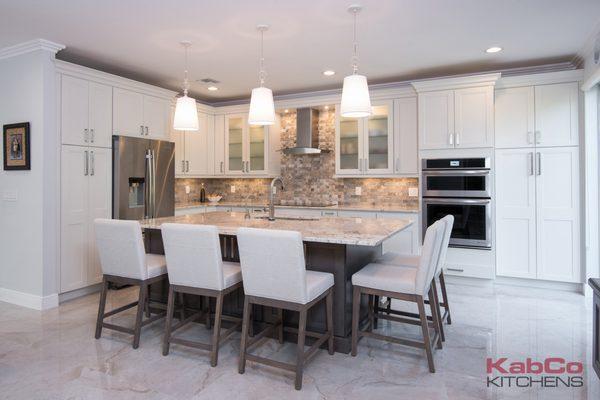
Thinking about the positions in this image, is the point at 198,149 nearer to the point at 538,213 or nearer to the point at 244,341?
the point at 244,341

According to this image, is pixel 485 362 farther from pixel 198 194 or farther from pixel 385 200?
pixel 198 194

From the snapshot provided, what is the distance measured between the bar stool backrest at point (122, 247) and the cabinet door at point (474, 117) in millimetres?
3531

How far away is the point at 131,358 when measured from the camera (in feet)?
9.05

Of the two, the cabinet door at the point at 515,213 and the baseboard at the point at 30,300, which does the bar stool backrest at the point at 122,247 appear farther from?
the cabinet door at the point at 515,213

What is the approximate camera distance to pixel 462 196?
461 cm

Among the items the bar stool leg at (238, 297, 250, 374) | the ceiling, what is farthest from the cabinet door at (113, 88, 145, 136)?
the bar stool leg at (238, 297, 250, 374)

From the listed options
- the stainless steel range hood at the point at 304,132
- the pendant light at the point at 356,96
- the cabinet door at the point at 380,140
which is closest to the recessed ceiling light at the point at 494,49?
the cabinet door at the point at 380,140

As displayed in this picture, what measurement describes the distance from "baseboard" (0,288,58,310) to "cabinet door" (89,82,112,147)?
1555 mm

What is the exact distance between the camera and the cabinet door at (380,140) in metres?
5.18

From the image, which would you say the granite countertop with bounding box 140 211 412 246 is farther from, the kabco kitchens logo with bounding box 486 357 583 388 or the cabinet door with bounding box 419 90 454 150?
the cabinet door with bounding box 419 90 454 150

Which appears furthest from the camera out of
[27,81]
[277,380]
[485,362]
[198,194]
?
[198,194]

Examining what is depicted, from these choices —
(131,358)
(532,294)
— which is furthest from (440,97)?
(131,358)

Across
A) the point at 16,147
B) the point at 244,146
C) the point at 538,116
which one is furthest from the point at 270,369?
the point at 244,146

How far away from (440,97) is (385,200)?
1.53 m
